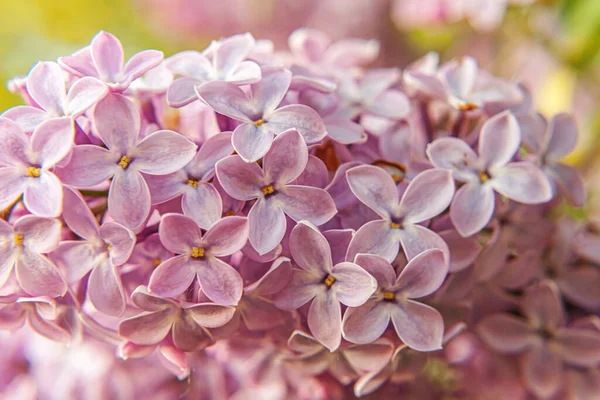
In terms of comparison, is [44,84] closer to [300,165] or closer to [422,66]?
[300,165]

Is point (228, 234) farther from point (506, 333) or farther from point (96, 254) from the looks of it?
point (506, 333)

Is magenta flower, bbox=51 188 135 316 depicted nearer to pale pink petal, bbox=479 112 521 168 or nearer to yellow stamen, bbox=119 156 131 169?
yellow stamen, bbox=119 156 131 169

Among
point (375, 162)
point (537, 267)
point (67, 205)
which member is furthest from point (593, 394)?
point (67, 205)

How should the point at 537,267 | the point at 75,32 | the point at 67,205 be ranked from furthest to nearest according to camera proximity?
the point at 75,32, the point at 537,267, the point at 67,205

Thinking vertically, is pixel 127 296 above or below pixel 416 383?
above

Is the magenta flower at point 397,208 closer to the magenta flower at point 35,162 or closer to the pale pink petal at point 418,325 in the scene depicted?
the pale pink petal at point 418,325

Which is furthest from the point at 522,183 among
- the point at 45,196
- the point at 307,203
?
the point at 45,196

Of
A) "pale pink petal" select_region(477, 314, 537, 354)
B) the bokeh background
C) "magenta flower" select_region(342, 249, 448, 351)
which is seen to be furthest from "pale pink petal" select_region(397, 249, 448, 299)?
the bokeh background

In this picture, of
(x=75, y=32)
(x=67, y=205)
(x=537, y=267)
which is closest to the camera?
(x=67, y=205)
